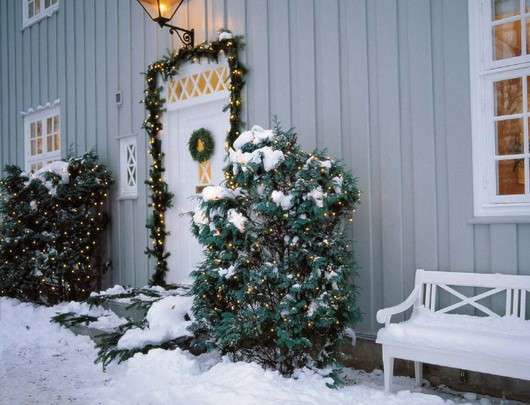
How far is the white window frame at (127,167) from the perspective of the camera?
730cm

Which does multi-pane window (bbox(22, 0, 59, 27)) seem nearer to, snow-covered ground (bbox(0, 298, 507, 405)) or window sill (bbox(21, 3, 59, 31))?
window sill (bbox(21, 3, 59, 31))

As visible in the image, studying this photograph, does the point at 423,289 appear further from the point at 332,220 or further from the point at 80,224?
the point at 80,224

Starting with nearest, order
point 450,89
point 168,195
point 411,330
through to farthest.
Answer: point 411,330 < point 450,89 < point 168,195

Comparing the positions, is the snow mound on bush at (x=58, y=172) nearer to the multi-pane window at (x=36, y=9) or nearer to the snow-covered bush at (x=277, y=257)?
the multi-pane window at (x=36, y=9)

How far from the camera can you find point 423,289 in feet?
14.6

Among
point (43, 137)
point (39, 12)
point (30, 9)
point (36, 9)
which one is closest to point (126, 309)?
point (43, 137)

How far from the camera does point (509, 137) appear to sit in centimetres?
412

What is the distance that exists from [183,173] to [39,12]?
177 inches

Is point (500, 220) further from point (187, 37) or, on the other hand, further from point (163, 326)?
point (187, 37)

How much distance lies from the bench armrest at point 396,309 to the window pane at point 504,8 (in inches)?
81.7

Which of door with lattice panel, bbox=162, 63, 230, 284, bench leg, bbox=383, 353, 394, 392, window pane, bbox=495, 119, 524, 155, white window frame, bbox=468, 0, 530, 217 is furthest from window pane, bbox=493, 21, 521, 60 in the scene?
door with lattice panel, bbox=162, 63, 230, 284

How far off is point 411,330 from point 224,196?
1615 mm

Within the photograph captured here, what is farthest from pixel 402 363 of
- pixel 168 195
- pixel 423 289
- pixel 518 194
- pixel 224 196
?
pixel 168 195

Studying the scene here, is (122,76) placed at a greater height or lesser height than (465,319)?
greater
